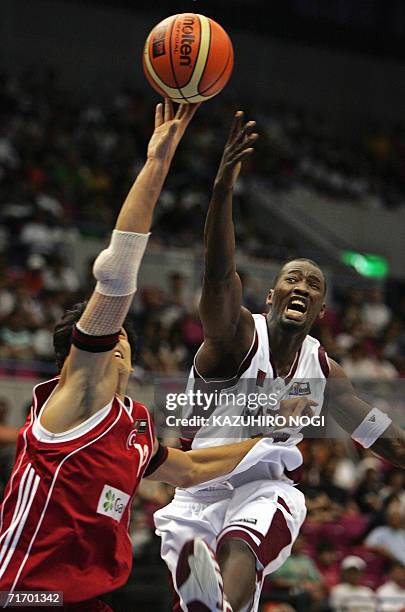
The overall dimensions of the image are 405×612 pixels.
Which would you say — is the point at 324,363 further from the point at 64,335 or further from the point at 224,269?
the point at 64,335

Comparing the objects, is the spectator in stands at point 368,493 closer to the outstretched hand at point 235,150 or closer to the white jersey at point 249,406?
the white jersey at point 249,406

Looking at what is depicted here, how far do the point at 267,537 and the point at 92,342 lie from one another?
2.04 m

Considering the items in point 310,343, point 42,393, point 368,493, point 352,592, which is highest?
point 42,393

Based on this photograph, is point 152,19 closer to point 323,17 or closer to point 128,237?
point 323,17

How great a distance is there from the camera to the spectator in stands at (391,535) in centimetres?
1075

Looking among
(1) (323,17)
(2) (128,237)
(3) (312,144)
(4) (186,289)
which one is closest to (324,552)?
(4) (186,289)

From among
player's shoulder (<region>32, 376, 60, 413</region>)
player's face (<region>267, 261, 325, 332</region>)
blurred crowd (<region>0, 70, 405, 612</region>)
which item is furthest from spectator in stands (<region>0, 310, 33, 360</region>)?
player's shoulder (<region>32, 376, 60, 413</region>)

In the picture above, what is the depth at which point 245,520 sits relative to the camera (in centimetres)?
527

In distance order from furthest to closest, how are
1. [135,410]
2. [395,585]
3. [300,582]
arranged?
[395,585] → [300,582] → [135,410]

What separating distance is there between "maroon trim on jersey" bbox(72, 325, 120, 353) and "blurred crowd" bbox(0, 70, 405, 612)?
5.32 m

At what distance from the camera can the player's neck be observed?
18.4ft

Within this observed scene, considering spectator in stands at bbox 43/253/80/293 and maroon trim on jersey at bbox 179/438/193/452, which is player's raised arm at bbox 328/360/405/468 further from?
spectator in stands at bbox 43/253/80/293

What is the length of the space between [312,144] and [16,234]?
1002cm

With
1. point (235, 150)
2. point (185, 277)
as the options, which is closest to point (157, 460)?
point (235, 150)
